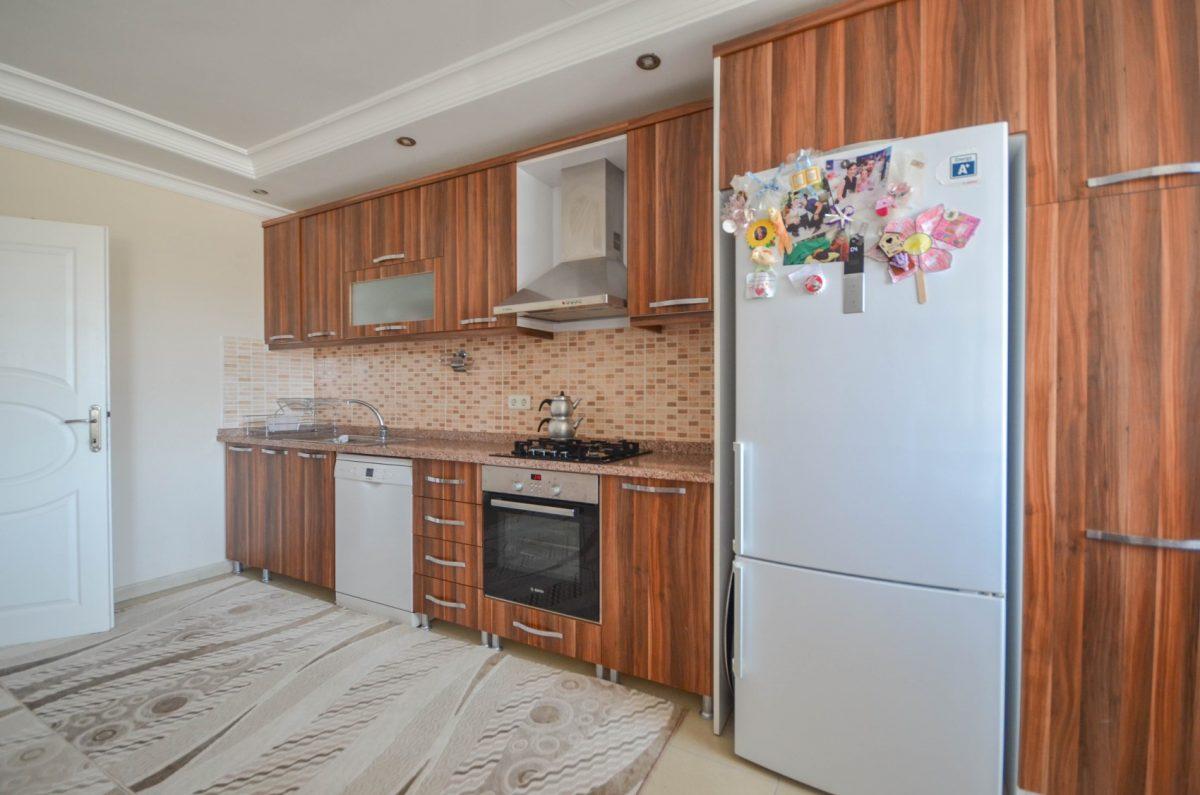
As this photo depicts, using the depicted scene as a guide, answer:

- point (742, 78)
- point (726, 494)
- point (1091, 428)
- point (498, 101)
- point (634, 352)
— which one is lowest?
point (726, 494)

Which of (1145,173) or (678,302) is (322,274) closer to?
A: (678,302)

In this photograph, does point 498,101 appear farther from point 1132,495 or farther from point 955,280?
point 1132,495

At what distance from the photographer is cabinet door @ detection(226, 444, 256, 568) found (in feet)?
10.6

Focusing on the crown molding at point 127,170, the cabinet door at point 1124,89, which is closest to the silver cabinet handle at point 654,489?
the cabinet door at point 1124,89

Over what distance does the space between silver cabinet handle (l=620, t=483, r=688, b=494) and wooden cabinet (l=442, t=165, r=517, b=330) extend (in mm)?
1104

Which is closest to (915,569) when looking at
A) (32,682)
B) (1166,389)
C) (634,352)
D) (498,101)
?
(1166,389)

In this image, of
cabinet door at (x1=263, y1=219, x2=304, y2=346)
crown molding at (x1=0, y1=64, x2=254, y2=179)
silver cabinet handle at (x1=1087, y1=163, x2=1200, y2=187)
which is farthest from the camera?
cabinet door at (x1=263, y1=219, x2=304, y2=346)

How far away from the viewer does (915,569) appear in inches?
54.4

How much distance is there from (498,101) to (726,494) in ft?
6.30

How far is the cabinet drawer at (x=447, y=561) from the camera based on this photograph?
7.83 feet

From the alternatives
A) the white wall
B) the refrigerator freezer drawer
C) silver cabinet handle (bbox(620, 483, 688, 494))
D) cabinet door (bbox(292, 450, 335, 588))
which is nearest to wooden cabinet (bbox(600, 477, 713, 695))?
silver cabinet handle (bbox(620, 483, 688, 494))

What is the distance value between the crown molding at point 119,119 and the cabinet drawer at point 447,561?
2.45m

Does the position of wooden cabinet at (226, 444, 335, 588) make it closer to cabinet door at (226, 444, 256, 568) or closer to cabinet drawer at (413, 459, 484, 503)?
cabinet door at (226, 444, 256, 568)

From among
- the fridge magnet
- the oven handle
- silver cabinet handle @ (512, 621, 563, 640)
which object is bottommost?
silver cabinet handle @ (512, 621, 563, 640)
